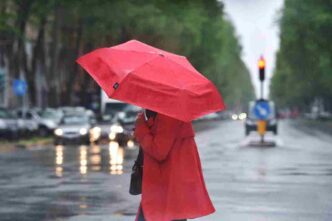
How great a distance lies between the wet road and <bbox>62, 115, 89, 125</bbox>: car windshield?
13858 mm

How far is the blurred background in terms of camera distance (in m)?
15.1

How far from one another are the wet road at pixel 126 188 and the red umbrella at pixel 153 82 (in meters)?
5.18

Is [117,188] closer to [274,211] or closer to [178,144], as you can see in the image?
[274,211]

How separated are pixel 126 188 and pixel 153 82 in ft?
32.4

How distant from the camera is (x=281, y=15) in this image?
7275cm

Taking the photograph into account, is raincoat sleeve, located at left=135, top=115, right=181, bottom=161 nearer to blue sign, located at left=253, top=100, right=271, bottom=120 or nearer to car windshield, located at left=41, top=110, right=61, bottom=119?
blue sign, located at left=253, top=100, right=271, bottom=120

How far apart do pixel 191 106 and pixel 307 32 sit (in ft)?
197

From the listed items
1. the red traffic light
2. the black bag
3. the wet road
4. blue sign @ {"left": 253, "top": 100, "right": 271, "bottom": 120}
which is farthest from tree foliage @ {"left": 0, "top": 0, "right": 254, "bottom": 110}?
the black bag

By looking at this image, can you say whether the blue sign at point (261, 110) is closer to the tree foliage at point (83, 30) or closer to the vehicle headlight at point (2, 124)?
the tree foliage at point (83, 30)

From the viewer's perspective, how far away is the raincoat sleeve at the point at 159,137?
7477mm

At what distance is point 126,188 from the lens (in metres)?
17.4

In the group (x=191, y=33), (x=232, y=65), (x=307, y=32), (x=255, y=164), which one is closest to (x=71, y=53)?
(x=191, y=33)

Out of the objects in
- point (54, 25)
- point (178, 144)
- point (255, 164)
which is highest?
point (54, 25)

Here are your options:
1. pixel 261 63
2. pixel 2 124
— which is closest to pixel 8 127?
pixel 2 124
